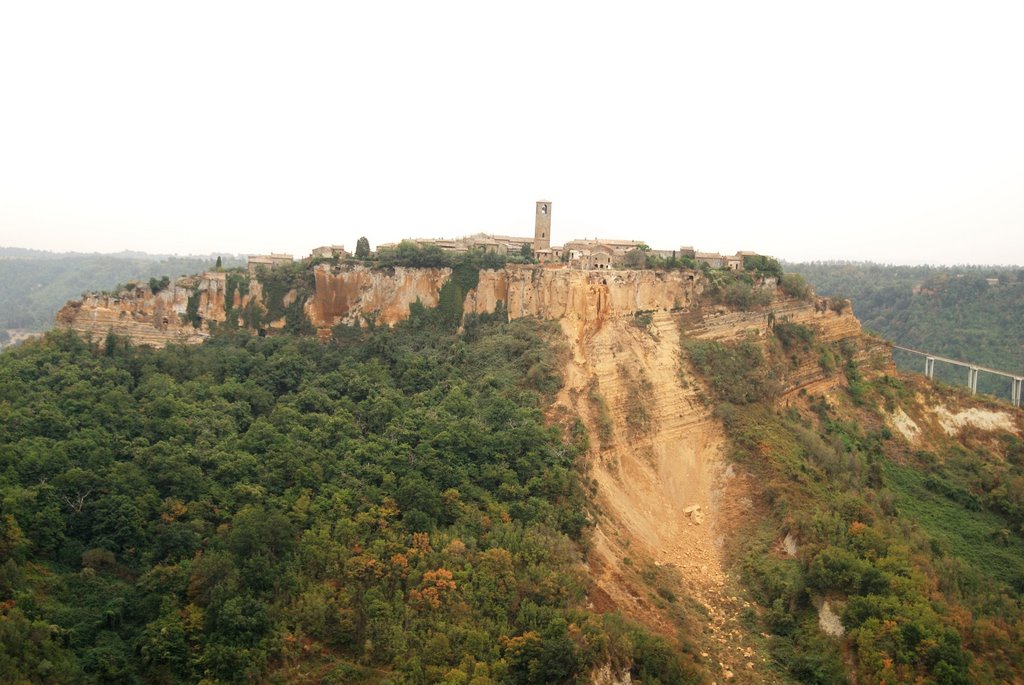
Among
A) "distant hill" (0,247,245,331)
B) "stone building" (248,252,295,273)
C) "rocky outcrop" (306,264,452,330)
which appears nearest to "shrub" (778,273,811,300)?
"rocky outcrop" (306,264,452,330)

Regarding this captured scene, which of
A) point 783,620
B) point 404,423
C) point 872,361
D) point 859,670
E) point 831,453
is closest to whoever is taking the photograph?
point 859,670

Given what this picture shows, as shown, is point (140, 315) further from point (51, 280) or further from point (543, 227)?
point (51, 280)

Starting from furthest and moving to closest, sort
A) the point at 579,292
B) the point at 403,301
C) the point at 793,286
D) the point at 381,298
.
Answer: the point at 793,286 < the point at 381,298 < the point at 403,301 < the point at 579,292

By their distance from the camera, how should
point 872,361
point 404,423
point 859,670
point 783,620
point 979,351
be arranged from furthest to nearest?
1. point 979,351
2. point 872,361
3. point 404,423
4. point 783,620
5. point 859,670

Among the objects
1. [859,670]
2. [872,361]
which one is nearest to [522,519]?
[859,670]

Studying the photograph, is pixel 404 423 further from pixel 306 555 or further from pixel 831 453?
pixel 831 453

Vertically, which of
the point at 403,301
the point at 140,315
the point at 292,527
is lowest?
the point at 292,527

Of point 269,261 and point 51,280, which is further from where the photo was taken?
point 51,280

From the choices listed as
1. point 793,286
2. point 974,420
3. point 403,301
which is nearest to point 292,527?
point 403,301

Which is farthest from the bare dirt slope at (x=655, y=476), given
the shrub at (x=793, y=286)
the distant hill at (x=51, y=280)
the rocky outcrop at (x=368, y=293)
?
the distant hill at (x=51, y=280)
